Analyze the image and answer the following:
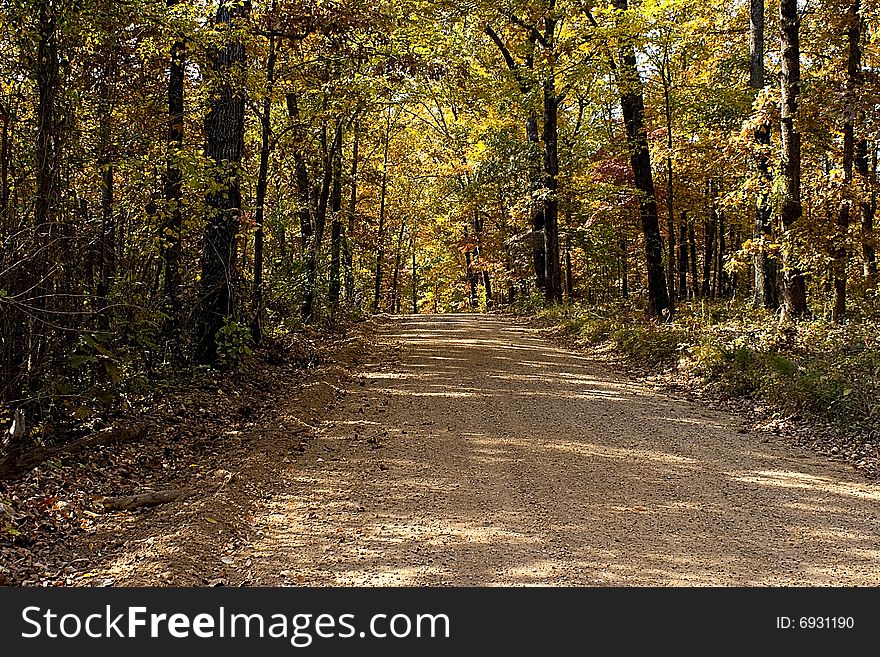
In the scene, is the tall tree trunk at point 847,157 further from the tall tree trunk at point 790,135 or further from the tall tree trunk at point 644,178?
the tall tree trunk at point 644,178

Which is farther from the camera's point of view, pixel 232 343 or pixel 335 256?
pixel 335 256

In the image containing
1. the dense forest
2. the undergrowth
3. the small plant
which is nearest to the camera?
→ the dense forest

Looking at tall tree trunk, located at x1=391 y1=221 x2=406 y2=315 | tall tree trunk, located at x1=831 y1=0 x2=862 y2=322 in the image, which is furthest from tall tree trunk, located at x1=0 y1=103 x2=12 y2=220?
tall tree trunk, located at x1=391 y1=221 x2=406 y2=315

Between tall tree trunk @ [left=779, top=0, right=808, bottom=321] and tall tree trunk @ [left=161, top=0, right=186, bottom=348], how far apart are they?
9.36 meters

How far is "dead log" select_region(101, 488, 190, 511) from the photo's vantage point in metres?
5.82

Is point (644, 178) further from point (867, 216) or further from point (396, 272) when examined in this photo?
point (396, 272)

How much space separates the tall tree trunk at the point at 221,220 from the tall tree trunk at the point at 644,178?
9639 millimetres

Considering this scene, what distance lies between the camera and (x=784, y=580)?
4684 millimetres

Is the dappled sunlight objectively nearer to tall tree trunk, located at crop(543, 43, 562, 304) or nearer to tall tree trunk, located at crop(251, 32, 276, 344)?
tall tree trunk, located at crop(251, 32, 276, 344)

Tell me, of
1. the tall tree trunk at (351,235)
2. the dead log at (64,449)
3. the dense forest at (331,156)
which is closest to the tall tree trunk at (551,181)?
the dense forest at (331,156)

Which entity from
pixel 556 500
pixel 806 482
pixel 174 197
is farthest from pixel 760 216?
pixel 174 197

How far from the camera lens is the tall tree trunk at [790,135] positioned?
12.1 m

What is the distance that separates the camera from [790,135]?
12.2 m

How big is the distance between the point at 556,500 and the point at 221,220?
624 centimetres
